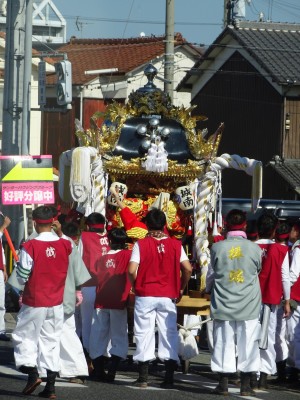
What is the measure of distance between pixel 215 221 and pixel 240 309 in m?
4.01

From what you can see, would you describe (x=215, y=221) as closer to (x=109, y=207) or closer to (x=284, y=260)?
(x=109, y=207)

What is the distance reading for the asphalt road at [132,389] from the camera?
462 inches

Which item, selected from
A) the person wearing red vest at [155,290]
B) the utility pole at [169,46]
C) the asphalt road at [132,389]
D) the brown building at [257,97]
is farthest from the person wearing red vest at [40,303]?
the brown building at [257,97]

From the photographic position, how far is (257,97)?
39031 millimetres

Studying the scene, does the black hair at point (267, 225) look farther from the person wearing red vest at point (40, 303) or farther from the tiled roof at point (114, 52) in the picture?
the tiled roof at point (114, 52)

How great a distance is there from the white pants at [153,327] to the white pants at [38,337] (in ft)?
3.43

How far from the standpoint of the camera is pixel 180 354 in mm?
13445

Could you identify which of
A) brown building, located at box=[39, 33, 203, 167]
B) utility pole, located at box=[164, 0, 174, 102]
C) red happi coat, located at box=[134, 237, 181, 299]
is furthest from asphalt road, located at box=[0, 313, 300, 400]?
brown building, located at box=[39, 33, 203, 167]

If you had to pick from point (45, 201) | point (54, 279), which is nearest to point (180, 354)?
point (54, 279)

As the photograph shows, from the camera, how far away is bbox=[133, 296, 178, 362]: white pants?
1252cm

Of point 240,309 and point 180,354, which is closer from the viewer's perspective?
point 240,309

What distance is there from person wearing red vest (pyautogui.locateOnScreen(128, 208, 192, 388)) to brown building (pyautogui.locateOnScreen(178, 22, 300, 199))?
75.9 feet

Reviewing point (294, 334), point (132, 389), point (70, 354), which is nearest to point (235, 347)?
point (132, 389)

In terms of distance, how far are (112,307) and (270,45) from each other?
26.7 meters
